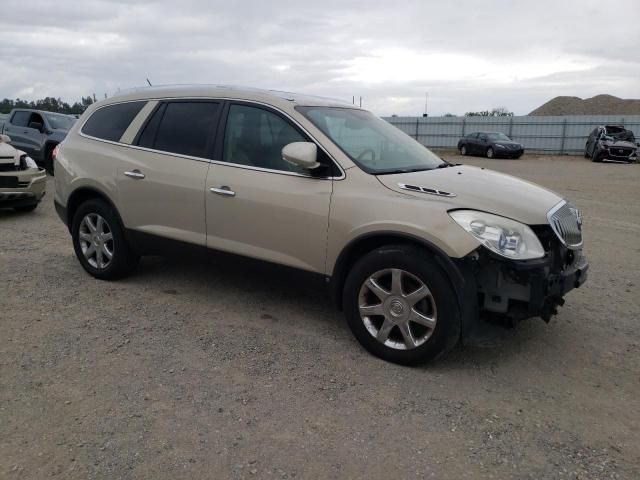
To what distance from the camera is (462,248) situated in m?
3.33

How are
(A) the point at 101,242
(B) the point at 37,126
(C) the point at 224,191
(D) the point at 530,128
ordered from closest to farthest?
(C) the point at 224,191
(A) the point at 101,242
(B) the point at 37,126
(D) the point at 530,128

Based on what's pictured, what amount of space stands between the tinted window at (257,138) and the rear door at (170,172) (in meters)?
0.19

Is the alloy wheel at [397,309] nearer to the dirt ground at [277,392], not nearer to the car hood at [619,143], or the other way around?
the dirt ground at [277,392]

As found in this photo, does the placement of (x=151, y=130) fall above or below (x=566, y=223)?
above

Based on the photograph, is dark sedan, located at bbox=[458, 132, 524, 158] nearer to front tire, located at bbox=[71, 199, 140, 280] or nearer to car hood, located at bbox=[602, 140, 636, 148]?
car hood, located at bbox=[602, 140, 636, 148]

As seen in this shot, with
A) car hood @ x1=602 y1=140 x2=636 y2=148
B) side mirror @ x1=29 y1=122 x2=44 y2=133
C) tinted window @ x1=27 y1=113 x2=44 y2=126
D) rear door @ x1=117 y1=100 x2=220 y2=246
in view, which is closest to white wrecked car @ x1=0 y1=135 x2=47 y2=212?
rear door @ x1=117 y1=100 x2=220 y2=246

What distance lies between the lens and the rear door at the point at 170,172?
177 inches

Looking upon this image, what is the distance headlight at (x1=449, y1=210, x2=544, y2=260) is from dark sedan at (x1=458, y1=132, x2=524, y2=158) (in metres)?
25.7

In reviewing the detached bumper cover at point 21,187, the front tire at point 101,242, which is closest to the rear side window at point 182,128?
the front tire at point 101,242

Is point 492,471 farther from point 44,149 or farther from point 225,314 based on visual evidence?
point 44,149

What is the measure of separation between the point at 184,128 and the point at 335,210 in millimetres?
1723

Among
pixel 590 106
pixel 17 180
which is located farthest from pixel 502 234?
pixel 590 106

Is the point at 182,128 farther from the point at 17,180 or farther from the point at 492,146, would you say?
the point at 492,146

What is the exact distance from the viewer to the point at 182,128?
4.71m
